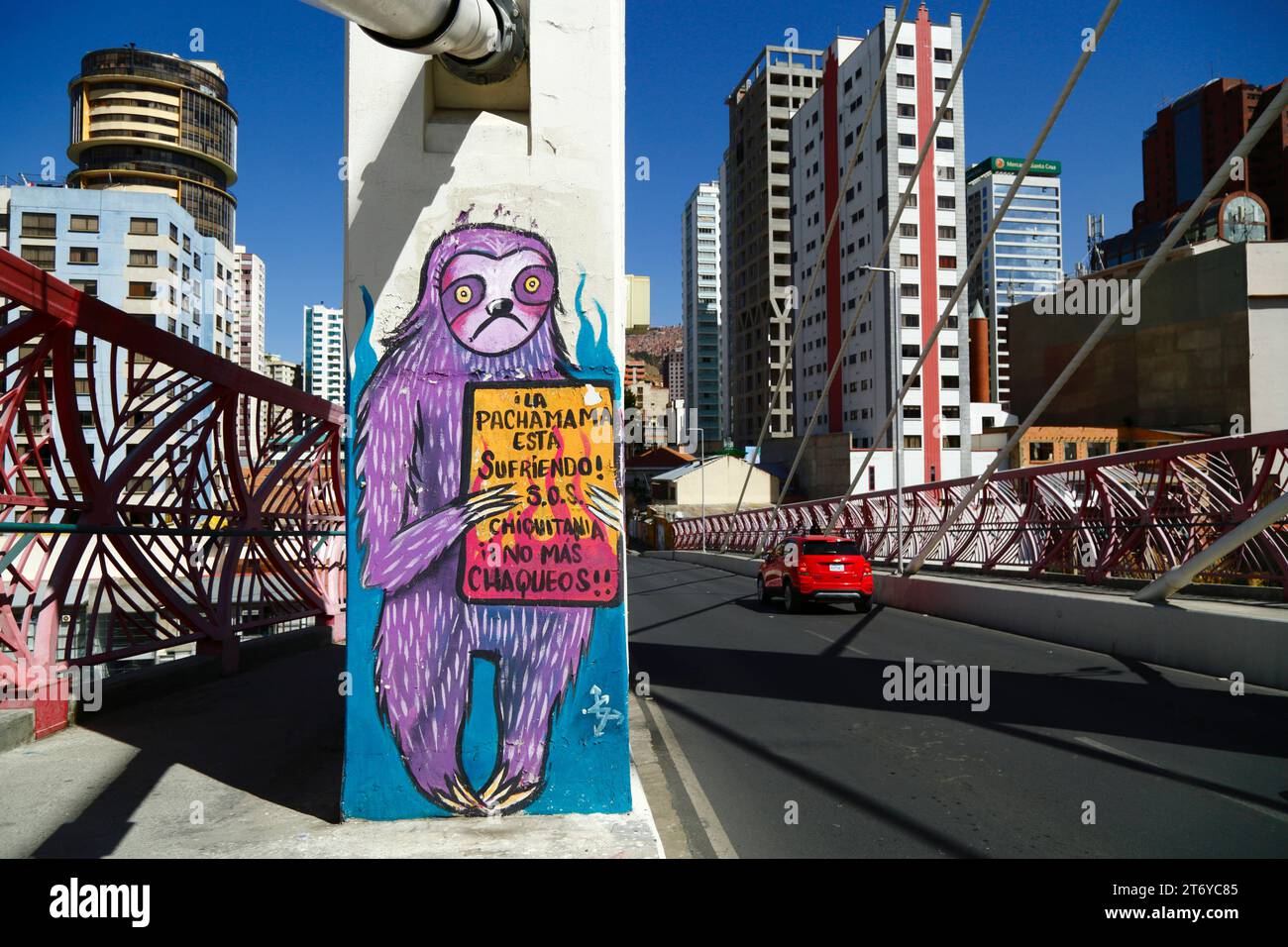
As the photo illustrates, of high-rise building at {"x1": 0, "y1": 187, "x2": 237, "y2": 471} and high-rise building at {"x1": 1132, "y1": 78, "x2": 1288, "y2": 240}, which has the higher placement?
high-rise building at {"x1": 1132, "y1": 78, "x2": 1288, "y2": 240}

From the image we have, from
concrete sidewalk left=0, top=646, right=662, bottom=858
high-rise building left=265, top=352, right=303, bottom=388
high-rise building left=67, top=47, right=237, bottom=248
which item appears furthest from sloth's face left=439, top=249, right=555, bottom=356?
high-rise building left=265, top=352, right=303, bottom=388

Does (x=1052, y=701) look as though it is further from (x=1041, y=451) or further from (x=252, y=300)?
(x=252, y=300)

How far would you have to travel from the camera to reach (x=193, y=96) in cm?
12019

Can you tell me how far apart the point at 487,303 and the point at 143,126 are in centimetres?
13326

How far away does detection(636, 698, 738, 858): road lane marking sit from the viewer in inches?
207

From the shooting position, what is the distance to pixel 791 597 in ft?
62.7

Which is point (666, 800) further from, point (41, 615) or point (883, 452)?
point (883, 452)

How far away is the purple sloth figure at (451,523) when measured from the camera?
5.44 metres

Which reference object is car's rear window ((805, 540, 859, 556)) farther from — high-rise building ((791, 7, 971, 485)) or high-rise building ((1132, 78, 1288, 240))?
high-rise building ((1132, 78, 1288, 240))

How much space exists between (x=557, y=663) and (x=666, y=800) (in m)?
1.34

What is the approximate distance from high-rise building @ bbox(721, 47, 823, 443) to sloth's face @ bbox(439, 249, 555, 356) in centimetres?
10162

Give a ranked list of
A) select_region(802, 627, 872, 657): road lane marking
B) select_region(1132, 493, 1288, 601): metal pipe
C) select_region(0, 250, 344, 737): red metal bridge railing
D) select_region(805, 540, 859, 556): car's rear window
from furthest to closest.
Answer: select_region(805, 540, 859, 556): car's rear window
select_region(802, 627, 872, 657): road lane marking
select_region(1132, 493, 1288, 601): metal pipe
select_region(0, 250, 344, 737): red metal bridge railing

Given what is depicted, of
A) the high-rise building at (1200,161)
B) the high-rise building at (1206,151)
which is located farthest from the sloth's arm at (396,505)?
the high-rise building at (1206,151)
